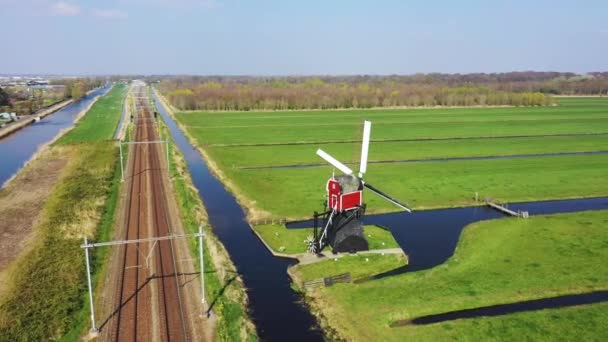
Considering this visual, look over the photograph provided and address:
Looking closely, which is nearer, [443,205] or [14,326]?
[14,326]

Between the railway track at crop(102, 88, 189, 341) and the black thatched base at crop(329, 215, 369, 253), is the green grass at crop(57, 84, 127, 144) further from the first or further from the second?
the black thatched base at crop(329, 215, 369, 253)

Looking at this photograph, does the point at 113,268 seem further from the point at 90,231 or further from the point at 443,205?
the point at 443,205

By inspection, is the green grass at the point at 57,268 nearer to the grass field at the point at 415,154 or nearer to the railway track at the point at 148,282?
the railway track at the point at 148,282

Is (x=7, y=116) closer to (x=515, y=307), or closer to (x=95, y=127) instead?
(x=95, y=127)

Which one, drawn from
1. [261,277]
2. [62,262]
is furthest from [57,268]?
[261,277]

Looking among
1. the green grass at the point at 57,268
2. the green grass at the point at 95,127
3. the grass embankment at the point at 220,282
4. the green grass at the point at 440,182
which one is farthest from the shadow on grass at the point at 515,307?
the green grass at the point at 95,127

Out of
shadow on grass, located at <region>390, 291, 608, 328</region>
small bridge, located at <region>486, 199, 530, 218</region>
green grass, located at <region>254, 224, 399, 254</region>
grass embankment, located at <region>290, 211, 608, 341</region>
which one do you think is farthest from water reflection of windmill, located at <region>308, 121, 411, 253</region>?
small bridge, located at <region>486, 199, 530, 218</region>

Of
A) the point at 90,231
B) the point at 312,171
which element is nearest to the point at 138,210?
the point at 90,231
